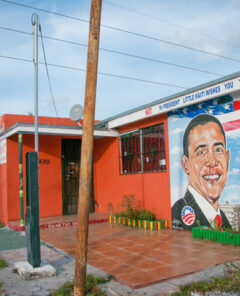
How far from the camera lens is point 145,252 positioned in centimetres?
648

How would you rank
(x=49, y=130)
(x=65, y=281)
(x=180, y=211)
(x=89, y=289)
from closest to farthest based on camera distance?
(x=89, y=289)
(x=65, y=281)
(x=180, y=211)
(x=49, y=130)

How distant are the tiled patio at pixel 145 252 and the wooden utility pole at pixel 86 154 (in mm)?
968

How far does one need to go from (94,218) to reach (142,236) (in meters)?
3.12

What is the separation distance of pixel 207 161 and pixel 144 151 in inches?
103

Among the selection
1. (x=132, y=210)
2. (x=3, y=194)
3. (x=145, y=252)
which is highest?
(x=3, y=194)

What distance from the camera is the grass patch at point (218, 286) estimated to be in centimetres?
422

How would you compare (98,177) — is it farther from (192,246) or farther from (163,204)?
(192,246)

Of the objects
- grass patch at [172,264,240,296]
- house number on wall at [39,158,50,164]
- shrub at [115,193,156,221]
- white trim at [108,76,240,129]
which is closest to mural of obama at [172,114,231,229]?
white trim at [108,76,240,129]

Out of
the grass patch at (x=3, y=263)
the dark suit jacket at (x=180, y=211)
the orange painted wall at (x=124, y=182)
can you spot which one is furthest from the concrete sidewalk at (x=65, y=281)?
the orange painted wall at (x=124, y=182)

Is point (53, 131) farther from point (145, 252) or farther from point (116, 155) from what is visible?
point (145, 252)

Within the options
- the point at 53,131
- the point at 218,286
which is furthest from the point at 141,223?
the point at 218,286

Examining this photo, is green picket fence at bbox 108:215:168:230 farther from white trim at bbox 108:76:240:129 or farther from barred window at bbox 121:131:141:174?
white trim at bbox 108:76:240:129

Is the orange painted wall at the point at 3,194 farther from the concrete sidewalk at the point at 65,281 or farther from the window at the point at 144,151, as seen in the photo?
the concrete sidewalk at the point at 65,281

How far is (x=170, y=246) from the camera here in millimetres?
6914
